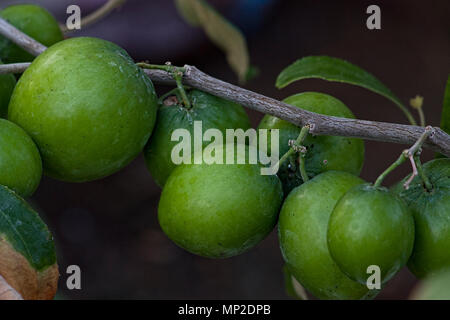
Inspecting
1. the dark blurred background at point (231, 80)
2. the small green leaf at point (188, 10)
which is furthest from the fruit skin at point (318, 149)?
the dark blurred background at point (231, 80)

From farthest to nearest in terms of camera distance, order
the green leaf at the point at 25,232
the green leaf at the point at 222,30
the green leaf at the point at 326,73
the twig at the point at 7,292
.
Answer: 1. the green leaf at the point at 222,30
2. the green leaf at the point at 326,73
3. the green leaf at the point at 25,232
4. the twig at the point at 7,292

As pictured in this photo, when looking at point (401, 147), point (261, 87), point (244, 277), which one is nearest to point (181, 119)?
point (244, 277)

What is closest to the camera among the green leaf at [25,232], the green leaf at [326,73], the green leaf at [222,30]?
the green leaf at [25,232]

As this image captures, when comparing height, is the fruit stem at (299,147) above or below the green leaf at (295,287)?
above

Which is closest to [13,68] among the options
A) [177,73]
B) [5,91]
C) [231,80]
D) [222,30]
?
[5,91]

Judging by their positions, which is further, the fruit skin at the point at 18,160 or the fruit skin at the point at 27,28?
the fruit skin at the point at 27,28

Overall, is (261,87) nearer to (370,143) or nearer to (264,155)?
(370,143)

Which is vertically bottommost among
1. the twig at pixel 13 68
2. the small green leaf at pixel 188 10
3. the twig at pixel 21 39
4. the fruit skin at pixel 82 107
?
the fruit skin at pixel 82 107

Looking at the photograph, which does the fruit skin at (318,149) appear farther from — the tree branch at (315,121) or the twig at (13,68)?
the twig at (13,68)

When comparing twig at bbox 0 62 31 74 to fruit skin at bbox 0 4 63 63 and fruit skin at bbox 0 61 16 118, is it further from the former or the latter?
fruit skin at bbox 0 4 63 63
